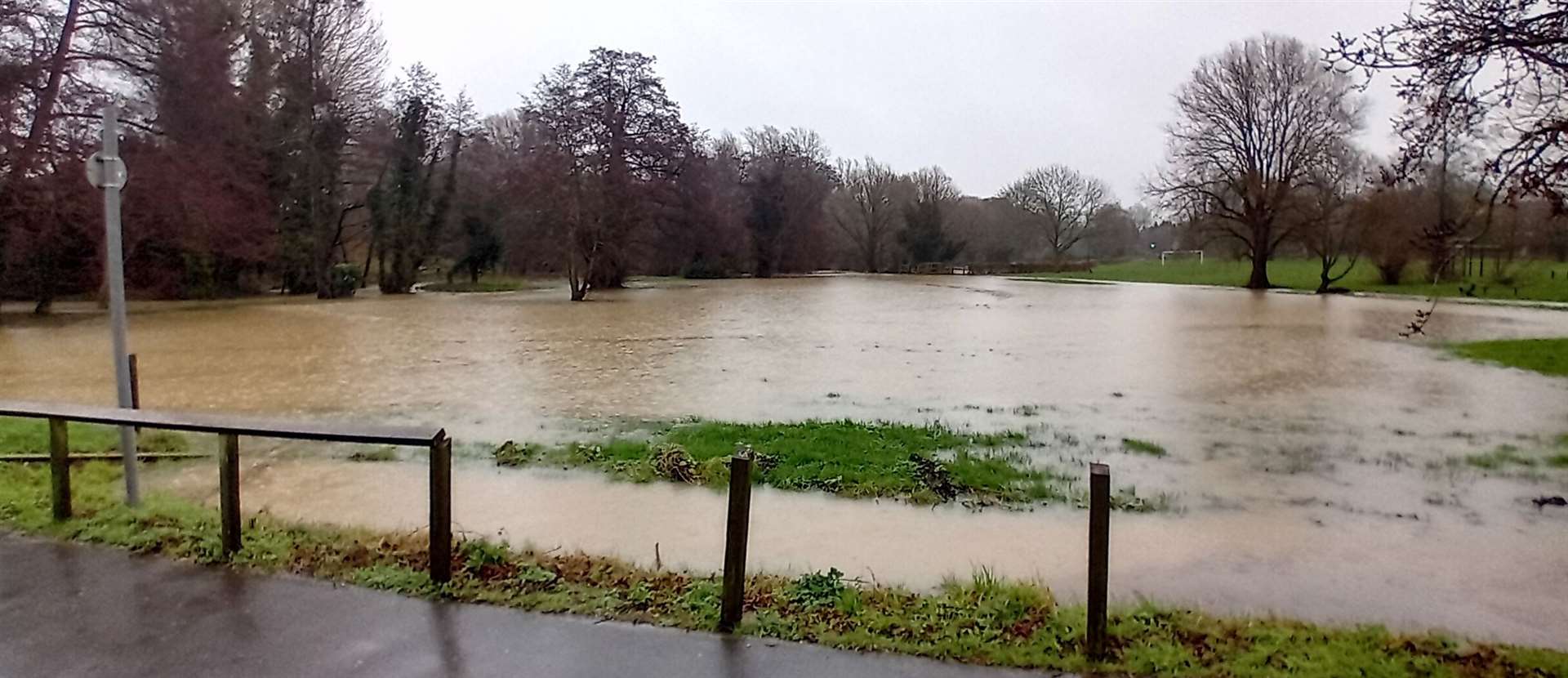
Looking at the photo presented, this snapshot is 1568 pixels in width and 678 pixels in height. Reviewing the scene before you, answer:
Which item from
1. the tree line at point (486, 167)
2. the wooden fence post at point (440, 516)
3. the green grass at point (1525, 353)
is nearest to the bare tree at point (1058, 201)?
the tree line at point (486, 167)

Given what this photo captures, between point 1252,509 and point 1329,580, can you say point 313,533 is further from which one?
point 1252,509

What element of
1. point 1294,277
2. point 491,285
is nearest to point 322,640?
point 491,285

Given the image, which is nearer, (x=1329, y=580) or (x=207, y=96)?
(x=1329, y=580)

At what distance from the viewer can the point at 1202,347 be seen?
1795 cm

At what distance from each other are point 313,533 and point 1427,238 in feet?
25.4

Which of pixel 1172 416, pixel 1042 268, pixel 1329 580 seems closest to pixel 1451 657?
pixel 1329 580

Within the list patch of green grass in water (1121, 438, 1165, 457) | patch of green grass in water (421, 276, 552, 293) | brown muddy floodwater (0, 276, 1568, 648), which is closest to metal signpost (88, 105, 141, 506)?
brown muddy floodwater (0, 276, 1568, 648)

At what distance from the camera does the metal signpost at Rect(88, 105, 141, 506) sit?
4828 millimetres

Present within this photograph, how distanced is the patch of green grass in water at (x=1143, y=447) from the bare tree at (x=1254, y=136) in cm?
3454

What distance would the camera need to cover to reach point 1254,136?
40531mm

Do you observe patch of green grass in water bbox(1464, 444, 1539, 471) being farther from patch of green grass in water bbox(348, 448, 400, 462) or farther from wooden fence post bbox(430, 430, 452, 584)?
patch of green grass in water bbox(348, 448, 400, 462)

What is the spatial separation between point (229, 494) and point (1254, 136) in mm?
43175

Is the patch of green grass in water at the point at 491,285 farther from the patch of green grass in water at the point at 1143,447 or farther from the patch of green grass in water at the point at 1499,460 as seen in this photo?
the patch of green grass in water at the point at 1499,460

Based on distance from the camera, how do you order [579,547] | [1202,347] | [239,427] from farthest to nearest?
1. [1202,347]
2. [579,547]
3. [239,427]
